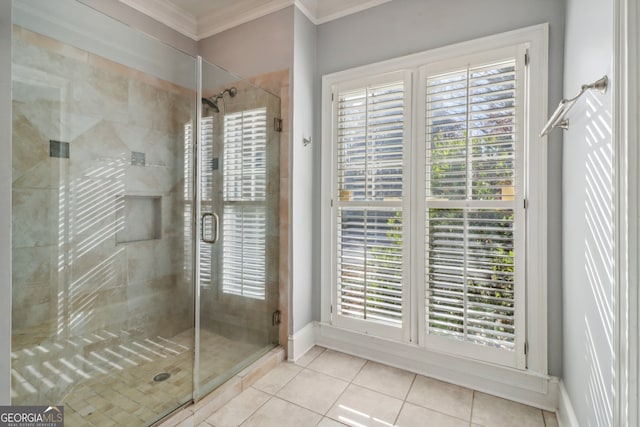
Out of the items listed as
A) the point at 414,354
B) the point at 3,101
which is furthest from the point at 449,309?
the point at 3,101

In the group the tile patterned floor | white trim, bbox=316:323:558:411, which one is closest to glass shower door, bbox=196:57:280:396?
the tile patterned floor

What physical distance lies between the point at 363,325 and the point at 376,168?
1.13 metres

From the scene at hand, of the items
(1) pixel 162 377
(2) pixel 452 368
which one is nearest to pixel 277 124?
(1) pixel 162 377

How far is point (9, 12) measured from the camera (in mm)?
1057

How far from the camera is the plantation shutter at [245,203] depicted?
78.2 inches

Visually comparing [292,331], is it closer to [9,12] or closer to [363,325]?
[363,325]

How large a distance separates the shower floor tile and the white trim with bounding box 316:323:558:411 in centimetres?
83

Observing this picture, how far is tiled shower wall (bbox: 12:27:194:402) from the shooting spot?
1.33 m

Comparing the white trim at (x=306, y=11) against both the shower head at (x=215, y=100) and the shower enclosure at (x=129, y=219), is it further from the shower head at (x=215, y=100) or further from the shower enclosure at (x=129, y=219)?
the shower head at (x=215, y=100)

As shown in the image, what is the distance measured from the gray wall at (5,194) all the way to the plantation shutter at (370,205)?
173cm

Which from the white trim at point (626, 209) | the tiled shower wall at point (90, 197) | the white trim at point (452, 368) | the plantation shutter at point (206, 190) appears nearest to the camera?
the white trim at point (626, 209)

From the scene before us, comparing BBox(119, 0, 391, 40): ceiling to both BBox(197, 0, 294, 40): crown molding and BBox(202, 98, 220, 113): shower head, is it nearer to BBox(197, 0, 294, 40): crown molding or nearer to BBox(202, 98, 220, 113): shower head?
BBox(197, 0, 294, 40): crown molding

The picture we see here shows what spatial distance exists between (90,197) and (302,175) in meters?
1.29

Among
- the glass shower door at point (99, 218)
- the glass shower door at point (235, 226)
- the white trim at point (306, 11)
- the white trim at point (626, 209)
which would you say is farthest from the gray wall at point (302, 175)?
the white trim at point (626, 209)
